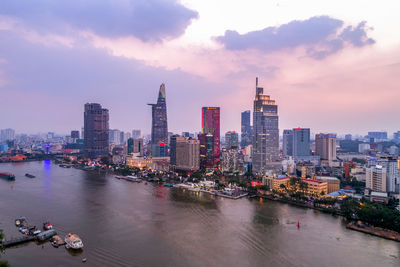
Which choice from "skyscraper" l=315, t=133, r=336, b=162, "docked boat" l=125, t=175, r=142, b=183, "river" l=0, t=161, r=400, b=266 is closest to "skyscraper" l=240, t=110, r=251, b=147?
"skyscraper" l=315, t=133, r=336, b=162

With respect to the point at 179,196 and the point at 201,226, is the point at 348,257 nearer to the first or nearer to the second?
the point at 201,226

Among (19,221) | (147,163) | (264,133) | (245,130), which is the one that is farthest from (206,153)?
(245,130)

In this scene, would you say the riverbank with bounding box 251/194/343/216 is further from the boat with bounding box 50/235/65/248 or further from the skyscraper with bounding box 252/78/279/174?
the boat with bounding box 50/235/65/248

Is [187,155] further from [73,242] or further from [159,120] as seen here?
[159,120]

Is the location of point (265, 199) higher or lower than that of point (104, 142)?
lower

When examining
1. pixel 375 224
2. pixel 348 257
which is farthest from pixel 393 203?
pixel 348 257
